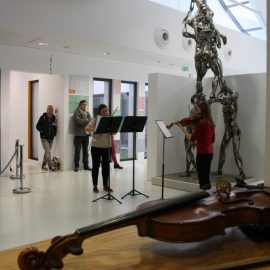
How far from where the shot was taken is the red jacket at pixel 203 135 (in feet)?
16.9

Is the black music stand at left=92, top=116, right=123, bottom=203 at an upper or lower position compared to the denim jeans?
upper

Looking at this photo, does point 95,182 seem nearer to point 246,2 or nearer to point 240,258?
point 240,258

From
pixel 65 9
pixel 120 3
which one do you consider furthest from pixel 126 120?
pixel 120 3

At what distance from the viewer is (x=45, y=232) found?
4062 millimetres

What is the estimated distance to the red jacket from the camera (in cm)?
516

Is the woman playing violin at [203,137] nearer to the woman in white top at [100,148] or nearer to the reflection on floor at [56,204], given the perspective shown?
the reflection on floor at [56,204]

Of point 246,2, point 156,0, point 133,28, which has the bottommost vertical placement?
point 133,28

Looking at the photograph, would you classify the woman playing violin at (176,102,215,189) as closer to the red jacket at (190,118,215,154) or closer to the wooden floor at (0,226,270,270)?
the red jacket at (190,118,215,154)

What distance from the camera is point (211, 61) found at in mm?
6559

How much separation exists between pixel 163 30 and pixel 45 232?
5.70 m

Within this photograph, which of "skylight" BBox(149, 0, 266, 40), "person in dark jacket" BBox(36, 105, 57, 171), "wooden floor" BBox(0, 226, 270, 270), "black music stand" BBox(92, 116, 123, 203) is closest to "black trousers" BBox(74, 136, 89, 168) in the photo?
"person in dark jacket" BBox(36, 105, 57, 171)

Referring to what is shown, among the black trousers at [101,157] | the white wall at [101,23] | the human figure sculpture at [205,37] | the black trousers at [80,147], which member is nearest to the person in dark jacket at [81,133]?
the black trousers at [80,147]

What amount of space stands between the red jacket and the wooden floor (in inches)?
135

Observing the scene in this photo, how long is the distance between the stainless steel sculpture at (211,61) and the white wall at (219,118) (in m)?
0.44
